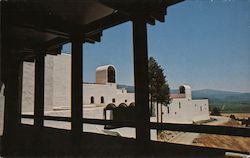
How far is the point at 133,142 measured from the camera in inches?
127

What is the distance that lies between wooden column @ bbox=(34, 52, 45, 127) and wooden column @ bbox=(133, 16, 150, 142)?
3.27 m

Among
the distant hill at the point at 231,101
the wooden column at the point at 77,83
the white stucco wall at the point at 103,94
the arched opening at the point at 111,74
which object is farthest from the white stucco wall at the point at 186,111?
the wooden column at the point at 77,83

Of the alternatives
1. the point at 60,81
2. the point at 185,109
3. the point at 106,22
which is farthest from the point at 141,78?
the point at 185,109

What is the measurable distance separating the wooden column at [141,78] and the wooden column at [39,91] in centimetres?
327

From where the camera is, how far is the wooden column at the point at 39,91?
18.0ft

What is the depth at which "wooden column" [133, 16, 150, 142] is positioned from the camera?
2859mm

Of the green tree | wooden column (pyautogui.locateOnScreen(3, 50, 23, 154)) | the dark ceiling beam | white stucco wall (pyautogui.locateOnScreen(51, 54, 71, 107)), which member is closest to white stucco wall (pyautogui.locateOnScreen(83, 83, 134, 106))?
the green tree

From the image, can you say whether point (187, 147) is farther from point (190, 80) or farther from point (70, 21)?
point (190, 80)

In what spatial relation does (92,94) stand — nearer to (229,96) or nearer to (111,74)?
(111,74)

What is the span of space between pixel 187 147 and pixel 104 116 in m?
14.5

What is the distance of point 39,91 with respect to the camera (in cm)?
560

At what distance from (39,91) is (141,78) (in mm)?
3551

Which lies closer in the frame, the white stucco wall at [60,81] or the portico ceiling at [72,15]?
the portico ceiling at [72,15]

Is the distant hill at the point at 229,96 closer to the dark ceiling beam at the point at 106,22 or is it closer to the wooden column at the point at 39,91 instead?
the dark ceiling beam at the point at 106,22
